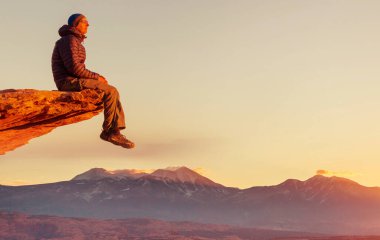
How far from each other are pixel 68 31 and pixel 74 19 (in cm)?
25

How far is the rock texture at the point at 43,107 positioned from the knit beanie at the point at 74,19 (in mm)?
1136

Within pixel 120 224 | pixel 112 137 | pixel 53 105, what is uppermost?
pixel 120 224

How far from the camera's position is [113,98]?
8.32 m

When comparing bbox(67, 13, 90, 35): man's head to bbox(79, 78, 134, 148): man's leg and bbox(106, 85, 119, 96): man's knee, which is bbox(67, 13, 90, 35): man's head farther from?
bbox(106, 85, 119, 96): man's knee

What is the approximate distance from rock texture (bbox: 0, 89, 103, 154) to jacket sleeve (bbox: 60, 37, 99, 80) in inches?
21.8

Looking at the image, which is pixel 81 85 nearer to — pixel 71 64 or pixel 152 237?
pixel 71 64

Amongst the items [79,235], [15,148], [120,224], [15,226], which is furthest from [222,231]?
[15,148]

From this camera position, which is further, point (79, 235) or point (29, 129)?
point (79, 235)

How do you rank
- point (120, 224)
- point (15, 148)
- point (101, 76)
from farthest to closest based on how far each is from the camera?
1. point (120, 224)
2. point (15, 148)
3. point (101, 76)

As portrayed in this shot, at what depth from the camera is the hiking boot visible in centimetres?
819

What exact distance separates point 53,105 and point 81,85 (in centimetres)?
80

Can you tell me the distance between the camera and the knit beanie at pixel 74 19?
811 centimetres

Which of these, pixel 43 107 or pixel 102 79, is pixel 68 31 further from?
pixel 43 107

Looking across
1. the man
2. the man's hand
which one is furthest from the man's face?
the man's hand
